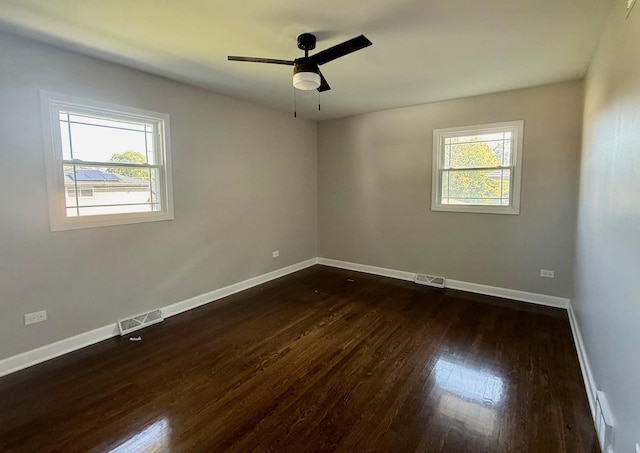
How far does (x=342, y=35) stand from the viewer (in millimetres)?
2477

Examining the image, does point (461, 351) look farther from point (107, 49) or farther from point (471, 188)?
point (107, 49)

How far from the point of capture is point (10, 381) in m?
2.41

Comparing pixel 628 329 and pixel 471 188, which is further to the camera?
pixel 471 188

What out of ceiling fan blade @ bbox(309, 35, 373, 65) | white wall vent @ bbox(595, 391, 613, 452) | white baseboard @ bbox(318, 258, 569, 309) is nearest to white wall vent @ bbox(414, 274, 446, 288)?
white baseboard @ bbox(318, 258, 569, 309)

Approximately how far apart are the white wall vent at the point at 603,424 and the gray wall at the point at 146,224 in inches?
153

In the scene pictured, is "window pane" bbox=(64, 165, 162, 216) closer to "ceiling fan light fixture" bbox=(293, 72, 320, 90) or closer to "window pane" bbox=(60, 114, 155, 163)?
"window pane" bbox=(60, 114, 155, 163)

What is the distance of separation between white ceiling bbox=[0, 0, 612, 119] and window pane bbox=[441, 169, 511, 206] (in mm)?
1141

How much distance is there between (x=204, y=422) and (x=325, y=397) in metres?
0.82

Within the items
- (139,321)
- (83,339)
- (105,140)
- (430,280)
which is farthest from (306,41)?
(430,280)

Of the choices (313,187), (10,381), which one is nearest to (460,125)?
(313,187)

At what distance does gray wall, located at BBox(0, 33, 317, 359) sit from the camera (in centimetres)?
253

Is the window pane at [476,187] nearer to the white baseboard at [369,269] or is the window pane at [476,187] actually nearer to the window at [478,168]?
the window at [478,168]

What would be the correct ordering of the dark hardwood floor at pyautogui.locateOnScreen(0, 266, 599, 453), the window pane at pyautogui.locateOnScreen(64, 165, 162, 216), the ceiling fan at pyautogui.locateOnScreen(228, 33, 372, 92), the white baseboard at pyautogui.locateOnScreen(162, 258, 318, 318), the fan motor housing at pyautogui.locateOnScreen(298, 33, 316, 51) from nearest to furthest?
1. the dark hardwood floor at pyautogui.locateOnScreen(0, 266, 599, 453)
2. the ceiling fan at pyautogui.locateOnScreen(228, 33, 372, 92)
3. the fan motor housing at pyautogui.locateOnScreen(298, 33, 316, 51)
4. the window pane at pyautogui.locateOnScreen(64, 165, 162, 216)
5. the white baseboard at pyautogui.locateOnScreen(162, 258, 318, 318)

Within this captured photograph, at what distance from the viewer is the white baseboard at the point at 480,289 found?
3838 millimetres
